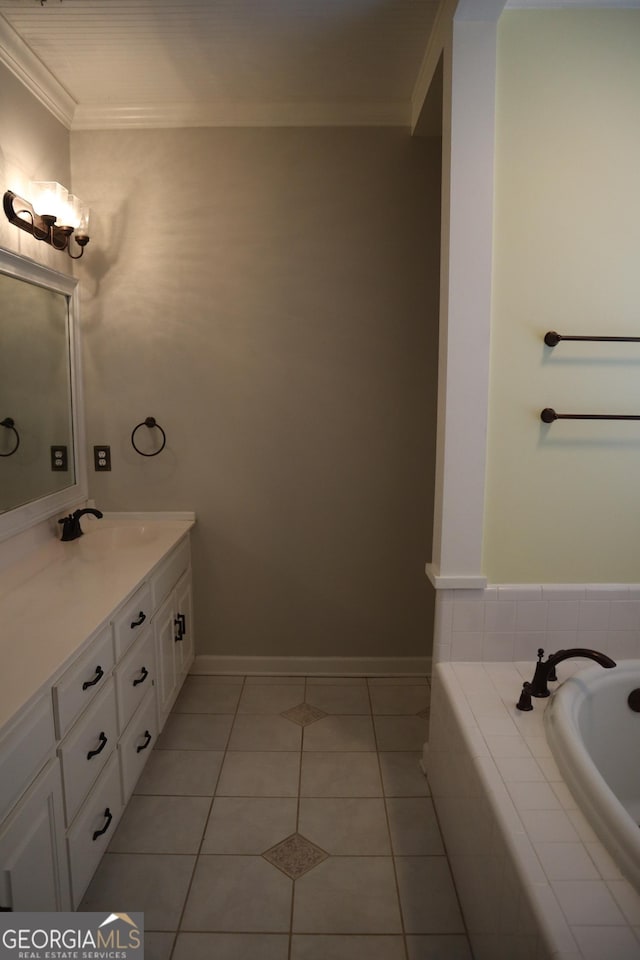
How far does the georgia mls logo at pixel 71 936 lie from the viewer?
51.2 inches

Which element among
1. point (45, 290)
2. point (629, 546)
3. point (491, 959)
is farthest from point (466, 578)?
point (45, 290)

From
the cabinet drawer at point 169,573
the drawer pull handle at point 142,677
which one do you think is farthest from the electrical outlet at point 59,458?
the drawer pull handle at point 142,677

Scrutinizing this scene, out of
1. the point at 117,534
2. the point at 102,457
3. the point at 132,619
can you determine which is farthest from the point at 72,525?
the point at 132,619

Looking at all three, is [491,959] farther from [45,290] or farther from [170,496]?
[45,290]

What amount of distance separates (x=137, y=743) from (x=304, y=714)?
0.86 m

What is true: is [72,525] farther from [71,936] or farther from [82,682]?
[71,936]

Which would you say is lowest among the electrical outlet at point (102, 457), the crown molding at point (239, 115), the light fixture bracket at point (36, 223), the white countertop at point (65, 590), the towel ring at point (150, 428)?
the white countertop at point (65, 590)

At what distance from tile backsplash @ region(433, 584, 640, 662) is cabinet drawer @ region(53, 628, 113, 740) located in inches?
43.1

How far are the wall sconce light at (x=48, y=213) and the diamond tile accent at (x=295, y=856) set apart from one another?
2278 millimetres

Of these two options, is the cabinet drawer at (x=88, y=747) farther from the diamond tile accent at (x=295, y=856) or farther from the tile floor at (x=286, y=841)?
the diamond tile accent at (x=295, y=856)

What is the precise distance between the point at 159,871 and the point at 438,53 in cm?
282

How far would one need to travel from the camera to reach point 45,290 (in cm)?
251

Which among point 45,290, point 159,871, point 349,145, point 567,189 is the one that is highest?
point 349,145

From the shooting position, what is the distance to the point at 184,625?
9.29ft
